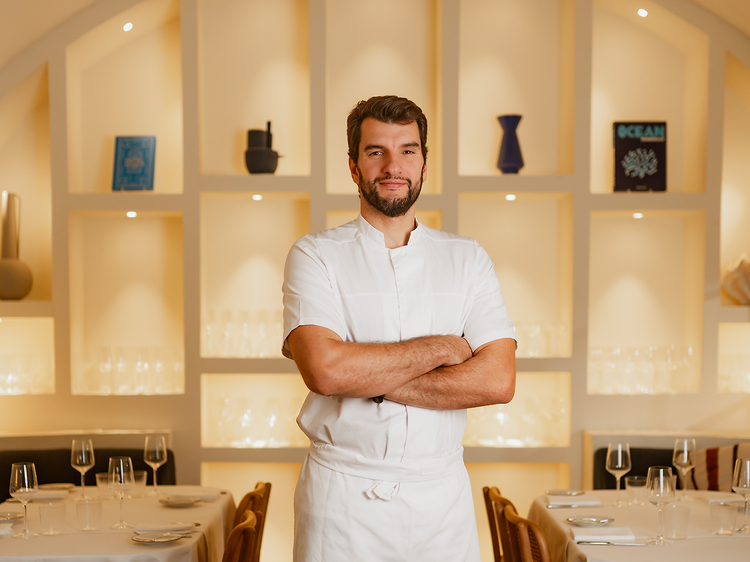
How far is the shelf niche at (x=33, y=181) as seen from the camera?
139 inches

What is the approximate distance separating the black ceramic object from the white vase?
3.89 feet

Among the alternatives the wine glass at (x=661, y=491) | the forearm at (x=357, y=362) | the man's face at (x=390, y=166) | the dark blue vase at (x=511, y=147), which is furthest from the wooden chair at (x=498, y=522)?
the dark blue vase at (x=511, y=147)

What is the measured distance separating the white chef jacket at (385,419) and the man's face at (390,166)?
83mm

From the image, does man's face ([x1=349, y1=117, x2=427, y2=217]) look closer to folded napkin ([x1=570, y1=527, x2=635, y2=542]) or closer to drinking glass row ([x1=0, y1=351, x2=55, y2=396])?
folded napkin ([x1=570, y1=527, x2=635, y2=542])

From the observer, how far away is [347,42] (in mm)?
3602

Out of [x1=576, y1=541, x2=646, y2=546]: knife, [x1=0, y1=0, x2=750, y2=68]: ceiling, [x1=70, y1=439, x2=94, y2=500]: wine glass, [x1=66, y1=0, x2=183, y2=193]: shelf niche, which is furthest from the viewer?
[x1=66, y1=0, x2=183, y2=193]: shelf niche

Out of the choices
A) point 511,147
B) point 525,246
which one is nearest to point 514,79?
point 511,147

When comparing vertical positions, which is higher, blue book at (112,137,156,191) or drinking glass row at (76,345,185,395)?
blue book at (112,137,156,191)

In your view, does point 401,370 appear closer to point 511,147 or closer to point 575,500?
point 575,500

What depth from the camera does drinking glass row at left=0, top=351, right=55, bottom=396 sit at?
3.39 m

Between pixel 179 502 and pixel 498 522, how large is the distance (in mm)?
1212

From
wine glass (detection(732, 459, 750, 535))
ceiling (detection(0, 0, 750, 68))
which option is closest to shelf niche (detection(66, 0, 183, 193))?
ceiling (detection(0, 0, 750, 68))

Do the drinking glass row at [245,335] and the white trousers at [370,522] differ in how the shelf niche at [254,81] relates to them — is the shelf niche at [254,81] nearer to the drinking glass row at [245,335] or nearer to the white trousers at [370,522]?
the drinking glass row at [245,335]

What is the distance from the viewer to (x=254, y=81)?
3.60 meters
